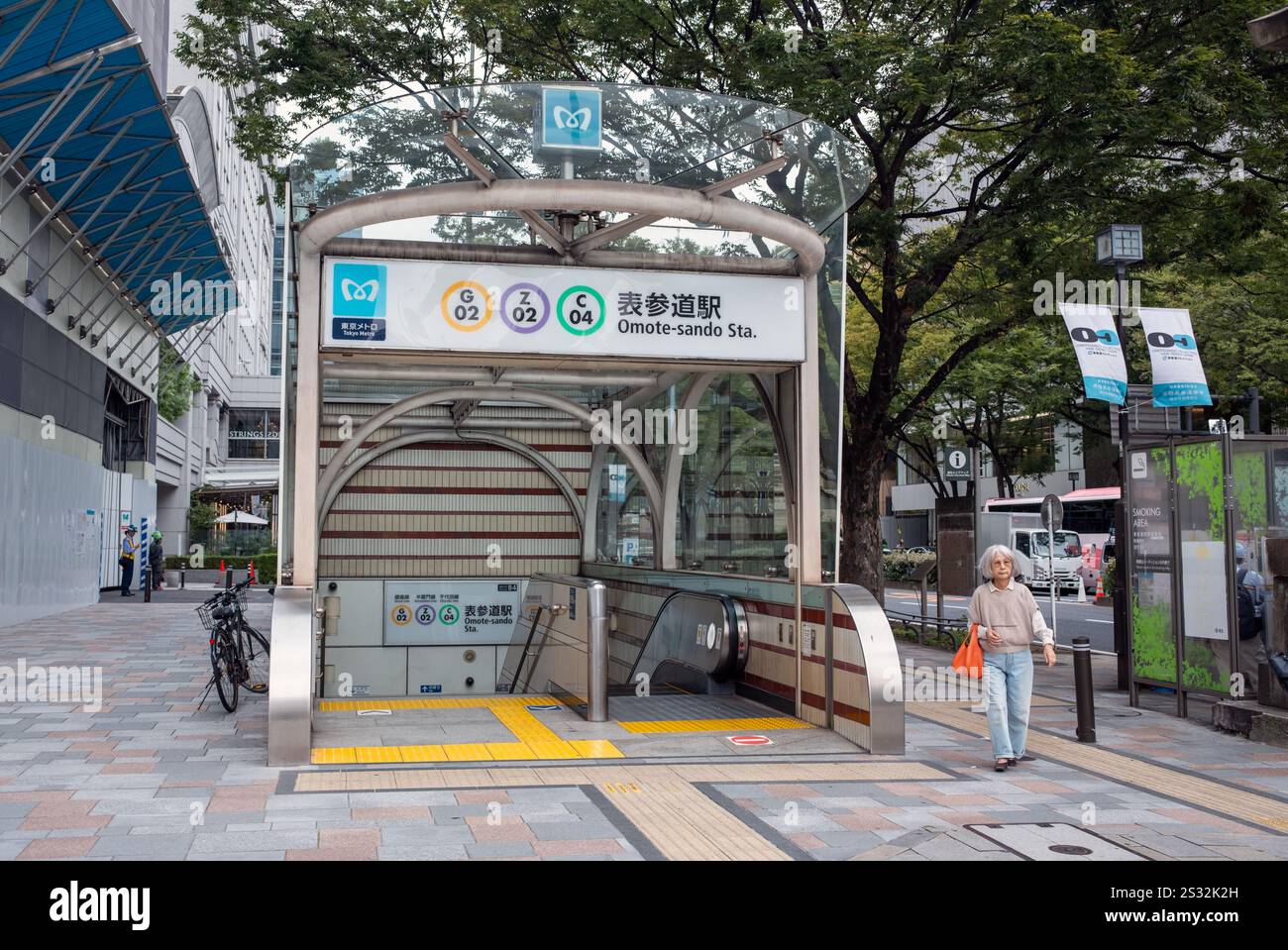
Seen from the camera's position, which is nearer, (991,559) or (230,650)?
(991,559)

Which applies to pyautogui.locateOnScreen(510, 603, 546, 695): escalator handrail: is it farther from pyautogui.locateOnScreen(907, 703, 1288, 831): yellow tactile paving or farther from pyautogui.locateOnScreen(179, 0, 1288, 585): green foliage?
pyautogui.locateOnScreen(179, 0, 1288, 585): green foliage

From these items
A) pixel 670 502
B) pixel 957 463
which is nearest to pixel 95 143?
pixel 670 502

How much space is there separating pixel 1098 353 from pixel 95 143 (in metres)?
15.2

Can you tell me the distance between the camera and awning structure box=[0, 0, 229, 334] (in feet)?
49.3

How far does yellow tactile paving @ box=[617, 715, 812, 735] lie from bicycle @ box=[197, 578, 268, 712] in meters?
3.10

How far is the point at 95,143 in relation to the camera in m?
18.6

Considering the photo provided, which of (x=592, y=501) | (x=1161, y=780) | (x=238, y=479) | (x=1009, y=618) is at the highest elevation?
(x=238, y=479)

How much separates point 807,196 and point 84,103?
12764mm

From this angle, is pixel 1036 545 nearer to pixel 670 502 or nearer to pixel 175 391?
pixel 670 502

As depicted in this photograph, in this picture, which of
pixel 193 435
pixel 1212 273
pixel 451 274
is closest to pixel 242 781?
pixel 451 274

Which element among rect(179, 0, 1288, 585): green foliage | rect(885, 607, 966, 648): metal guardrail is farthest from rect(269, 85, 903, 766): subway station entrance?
rect(885, 607, 966, 648): metal guardrail

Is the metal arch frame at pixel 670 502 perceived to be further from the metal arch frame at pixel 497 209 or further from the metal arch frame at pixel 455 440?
the metal arch frame at pixel 497 209

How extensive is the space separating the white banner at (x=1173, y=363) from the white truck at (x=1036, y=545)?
80.7 feet

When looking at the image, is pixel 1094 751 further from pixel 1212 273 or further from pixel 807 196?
pixel 1212 273
